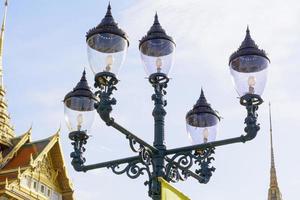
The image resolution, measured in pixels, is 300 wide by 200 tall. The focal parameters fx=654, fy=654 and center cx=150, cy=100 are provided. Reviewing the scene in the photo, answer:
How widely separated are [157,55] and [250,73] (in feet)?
4.39

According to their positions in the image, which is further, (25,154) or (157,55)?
(25,154)

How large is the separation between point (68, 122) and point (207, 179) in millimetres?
2238

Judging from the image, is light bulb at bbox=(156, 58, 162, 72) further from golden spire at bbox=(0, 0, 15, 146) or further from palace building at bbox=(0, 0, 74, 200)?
golden spire at bbox=(0, 0, 15, 146)

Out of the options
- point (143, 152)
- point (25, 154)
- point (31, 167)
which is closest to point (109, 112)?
point (143, 152)

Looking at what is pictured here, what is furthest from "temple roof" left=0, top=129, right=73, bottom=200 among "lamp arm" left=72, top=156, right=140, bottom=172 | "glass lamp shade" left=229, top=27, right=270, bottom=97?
"glass lamp shade" left=229, top=27, right=270, bottom=97

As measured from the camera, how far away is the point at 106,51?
8.79 metres

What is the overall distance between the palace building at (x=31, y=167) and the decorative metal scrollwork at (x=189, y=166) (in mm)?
24734

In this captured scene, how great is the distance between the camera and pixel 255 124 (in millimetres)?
8523

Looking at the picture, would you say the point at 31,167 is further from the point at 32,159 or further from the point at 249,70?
the point at 249,70

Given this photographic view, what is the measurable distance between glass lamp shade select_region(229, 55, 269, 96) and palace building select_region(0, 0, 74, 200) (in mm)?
25846

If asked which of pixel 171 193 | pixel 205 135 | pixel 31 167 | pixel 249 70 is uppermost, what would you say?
pixel 31 167

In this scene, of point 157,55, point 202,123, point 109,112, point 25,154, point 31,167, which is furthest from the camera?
point 25,154

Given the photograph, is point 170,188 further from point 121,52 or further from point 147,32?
point 147,32

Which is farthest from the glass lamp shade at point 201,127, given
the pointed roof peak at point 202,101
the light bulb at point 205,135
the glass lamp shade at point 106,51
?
the glass lamp shade at point 106,51
